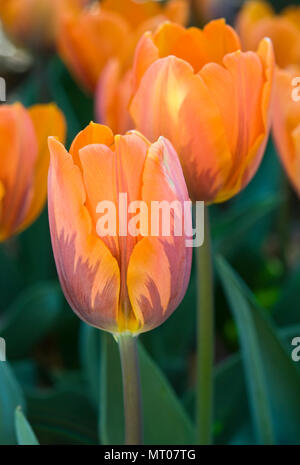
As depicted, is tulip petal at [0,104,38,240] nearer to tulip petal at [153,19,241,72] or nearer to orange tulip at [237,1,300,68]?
tulip petal at [153,19,241,72]

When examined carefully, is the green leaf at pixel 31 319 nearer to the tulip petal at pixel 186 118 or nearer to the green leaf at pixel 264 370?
the green leaf at pixel 264 370

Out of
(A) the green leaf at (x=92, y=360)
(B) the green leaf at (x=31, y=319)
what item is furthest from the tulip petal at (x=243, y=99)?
(B) the green leaf at (x=31, y=319)

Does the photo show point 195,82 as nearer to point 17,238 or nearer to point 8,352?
point 8,352

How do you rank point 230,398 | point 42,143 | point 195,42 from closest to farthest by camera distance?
point 195,42 → point 42,143 → point 230,398

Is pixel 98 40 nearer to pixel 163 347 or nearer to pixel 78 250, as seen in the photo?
pixel 163 347

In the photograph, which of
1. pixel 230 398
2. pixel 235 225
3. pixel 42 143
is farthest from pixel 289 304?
pixel 42 143

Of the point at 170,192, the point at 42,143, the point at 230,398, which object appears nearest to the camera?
the point at 170,192

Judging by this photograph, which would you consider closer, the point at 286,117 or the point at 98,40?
the point at 286,117

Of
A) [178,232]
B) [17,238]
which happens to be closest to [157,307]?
[178,232]
